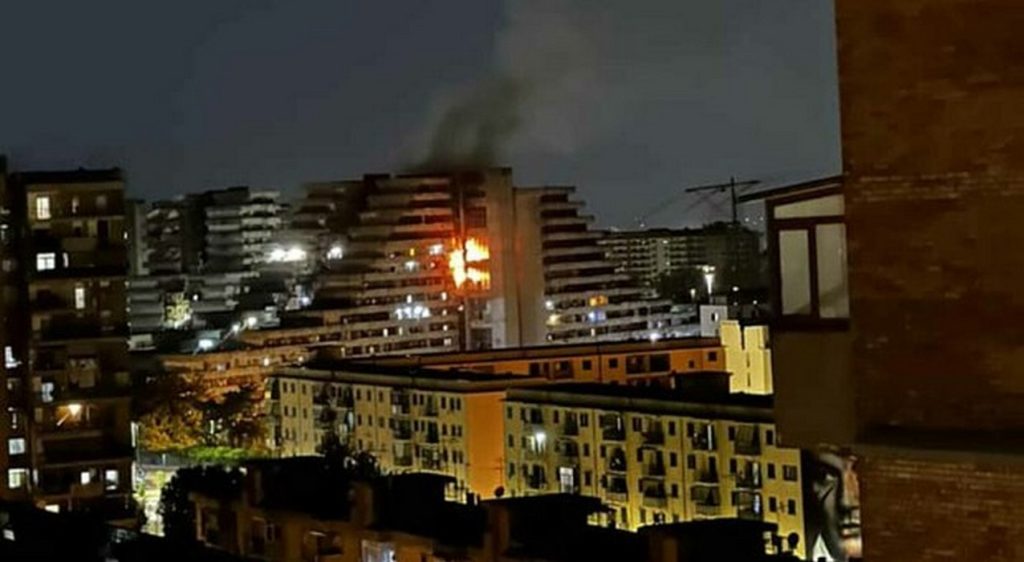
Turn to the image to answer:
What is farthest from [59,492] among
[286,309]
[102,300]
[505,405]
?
[286,309]

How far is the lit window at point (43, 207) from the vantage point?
13.2 metres

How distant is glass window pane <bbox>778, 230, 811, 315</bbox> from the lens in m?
2.89

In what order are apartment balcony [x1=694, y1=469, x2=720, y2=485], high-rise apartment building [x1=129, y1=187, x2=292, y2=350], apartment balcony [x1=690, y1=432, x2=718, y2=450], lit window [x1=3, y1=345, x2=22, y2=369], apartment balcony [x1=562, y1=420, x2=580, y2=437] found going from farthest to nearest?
high-rise apartment building [x1=129, y1=187, x2=292, y2=350]
apartment balcony [x1=562, y1=420, x2=580, y2=437]
apartment balcony [x1=694, y1=469, x2=720, y2=485]
apartment balcony [x1=690, y1=432, x2=718, y2=450]
lit window [x1=3, y1=345, x2=22, y2=369]

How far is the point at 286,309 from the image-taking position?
3253 centimetres

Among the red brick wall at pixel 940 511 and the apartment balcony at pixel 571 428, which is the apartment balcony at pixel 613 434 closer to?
the apartment balcony at pixel 571 428

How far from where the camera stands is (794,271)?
291 cm

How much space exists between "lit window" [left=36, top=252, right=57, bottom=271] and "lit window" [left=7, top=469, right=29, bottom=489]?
1543 mm

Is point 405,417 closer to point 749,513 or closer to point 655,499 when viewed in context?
point 655,499

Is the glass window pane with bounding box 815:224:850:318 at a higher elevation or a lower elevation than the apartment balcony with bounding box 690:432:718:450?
higher

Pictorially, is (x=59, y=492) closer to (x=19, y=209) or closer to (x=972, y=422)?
(x=19, y=209)

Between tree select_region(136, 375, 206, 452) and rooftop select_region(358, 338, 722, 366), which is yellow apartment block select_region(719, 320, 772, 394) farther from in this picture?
tree select_region(136, 375, 206, 452)

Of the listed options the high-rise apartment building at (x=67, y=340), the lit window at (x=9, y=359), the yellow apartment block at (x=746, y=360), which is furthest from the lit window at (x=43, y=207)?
the yellow apartment block at (x=746, y=360)

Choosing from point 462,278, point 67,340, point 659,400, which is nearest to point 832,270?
point 67,340

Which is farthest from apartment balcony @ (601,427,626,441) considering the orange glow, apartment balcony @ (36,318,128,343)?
the orange glow
